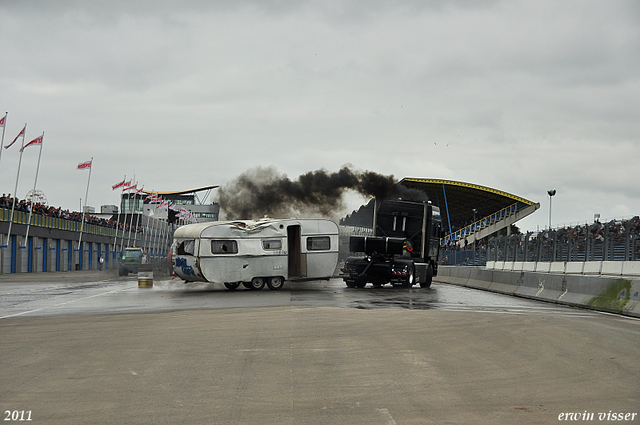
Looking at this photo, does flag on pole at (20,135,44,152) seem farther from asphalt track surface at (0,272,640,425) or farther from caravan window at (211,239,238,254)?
asphalt track surface at (0,272,640,425)

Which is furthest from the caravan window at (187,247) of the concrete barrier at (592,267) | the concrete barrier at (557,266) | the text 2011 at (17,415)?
the text 2011 at (17,415)

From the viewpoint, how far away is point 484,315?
1463 centimetres

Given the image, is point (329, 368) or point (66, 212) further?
point (66, 212)

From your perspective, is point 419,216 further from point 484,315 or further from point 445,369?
point 445,369

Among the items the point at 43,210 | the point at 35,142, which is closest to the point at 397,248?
the point at 35,142

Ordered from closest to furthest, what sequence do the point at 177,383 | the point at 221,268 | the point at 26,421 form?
the point at 26,421 < the point at 177,383 < the point at 221,268

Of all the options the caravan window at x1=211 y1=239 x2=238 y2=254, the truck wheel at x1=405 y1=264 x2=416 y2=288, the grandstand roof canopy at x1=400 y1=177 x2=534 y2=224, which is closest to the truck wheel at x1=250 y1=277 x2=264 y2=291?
the caravan window at x1=211 y1=239 x2=238 y2=254

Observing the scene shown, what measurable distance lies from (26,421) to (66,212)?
59.1 meters

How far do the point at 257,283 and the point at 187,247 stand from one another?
299 cm

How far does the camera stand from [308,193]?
39.6 meters

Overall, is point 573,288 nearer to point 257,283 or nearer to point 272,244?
point 272,244

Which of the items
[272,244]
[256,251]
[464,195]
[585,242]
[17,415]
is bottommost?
[17,415]

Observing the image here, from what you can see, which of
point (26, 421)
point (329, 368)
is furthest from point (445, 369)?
point (26, 421)

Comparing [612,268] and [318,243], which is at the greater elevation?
[318,243]
